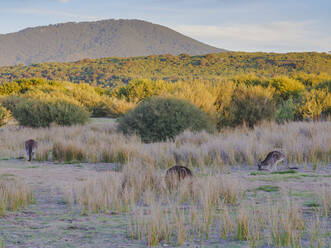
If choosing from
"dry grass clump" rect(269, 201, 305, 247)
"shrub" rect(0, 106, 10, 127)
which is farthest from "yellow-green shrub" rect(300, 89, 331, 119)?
"dry grass clump" rect(269, 201, 305, 247)

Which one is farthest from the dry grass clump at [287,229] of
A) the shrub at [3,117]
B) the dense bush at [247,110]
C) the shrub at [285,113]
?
the shrub at [3,117]

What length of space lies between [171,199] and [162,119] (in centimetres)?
771

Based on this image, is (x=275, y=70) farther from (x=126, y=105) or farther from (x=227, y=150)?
(x=227, y=150)

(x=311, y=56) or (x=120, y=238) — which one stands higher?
(x=311, y=56)

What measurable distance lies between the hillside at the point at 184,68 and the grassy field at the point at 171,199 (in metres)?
46.3

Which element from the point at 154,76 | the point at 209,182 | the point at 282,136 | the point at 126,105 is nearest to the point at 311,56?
the point at 154,76

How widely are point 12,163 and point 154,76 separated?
51.9m

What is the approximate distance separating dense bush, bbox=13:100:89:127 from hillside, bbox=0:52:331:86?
126ft

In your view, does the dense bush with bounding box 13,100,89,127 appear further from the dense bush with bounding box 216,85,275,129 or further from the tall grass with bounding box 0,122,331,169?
the dense bush with bounding box 216,85,275,129

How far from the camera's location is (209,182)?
19.9 ft

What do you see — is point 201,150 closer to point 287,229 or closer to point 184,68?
point 287,229

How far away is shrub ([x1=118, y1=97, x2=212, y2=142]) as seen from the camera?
13547mm

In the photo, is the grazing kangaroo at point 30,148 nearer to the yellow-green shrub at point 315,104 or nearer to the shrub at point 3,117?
the shrub at point 3,117

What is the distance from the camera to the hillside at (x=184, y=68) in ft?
191
